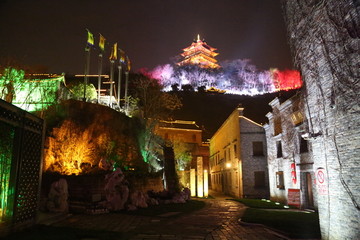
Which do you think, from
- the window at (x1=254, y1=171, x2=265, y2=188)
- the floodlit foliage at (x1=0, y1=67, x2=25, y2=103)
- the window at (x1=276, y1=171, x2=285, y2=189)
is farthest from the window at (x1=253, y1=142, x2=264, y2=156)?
the floodlit foliage at (x1=0, y1=67, x2=25, y2=103)

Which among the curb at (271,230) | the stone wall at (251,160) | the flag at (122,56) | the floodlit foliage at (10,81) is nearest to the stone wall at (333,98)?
the curb at (271,230)

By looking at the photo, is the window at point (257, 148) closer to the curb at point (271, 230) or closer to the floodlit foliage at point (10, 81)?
the curb at point (271, 230)

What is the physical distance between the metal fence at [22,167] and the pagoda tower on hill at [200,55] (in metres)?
80.1

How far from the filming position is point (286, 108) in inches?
755

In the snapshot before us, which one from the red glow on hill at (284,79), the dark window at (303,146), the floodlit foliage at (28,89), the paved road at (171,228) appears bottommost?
the paved road at (171,228)

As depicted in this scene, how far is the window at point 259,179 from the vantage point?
84.1 ft

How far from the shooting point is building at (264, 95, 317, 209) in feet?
53.5

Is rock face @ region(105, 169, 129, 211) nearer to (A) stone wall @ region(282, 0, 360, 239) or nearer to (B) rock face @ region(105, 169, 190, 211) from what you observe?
(B) rock face @ region(105, 169, 190, 211)

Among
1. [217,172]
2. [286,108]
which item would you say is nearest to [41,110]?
[286,108]

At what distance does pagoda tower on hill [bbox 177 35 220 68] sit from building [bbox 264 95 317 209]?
66.2 metres

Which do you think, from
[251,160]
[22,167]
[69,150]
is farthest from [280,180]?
[22,167]

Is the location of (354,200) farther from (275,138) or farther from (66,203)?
(275,138)

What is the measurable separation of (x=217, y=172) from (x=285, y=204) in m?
20.0

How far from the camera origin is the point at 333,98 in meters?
7.66
